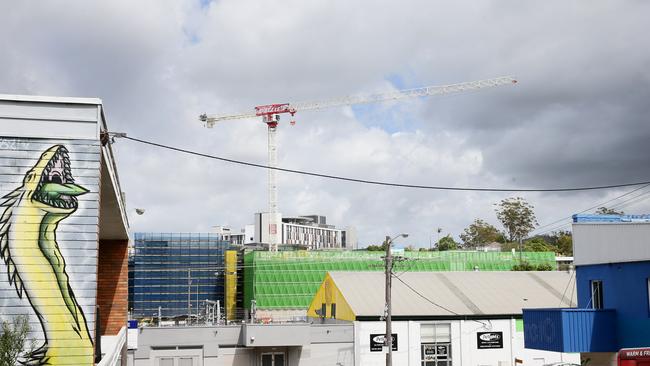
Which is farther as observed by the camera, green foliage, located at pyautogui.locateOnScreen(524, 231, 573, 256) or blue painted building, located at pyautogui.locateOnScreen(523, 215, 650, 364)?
green foliage, located at pyautogui.locateOnScreen(524, 231, 573, 256)

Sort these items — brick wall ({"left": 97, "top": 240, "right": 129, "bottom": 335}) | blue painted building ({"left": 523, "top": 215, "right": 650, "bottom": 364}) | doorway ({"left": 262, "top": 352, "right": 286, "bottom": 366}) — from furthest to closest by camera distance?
doorway ({"left": 262, "top": 352, "right": 286, "bottom": 366}) → blue painted building ({"left": 523, "top": 215, "right": 650, "bottom": 364}) → brick wall ({"left": 97, "top": 240, "right": 129, "bottom": 335})

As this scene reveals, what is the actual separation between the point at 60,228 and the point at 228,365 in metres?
30.5

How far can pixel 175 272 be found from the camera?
Answer: 109750 mm

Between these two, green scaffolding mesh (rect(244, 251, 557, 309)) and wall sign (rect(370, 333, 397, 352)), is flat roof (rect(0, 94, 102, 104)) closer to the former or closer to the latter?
wall sign (rect(370, 333, 397, 352))

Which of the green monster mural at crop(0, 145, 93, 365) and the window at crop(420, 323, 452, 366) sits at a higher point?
the green monster mural at crop(0, 145, 93, 365)

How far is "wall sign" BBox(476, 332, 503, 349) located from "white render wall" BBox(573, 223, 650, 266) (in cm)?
1666

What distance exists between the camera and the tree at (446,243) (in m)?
150

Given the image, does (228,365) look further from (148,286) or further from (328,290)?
(148,286)

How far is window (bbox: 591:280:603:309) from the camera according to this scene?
97.2ft

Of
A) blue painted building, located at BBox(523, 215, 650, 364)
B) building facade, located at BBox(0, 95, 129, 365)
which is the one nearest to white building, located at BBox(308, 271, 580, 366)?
blue painted building, located at BBox(523, 215, 650, 364)

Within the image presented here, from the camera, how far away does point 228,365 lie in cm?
4244

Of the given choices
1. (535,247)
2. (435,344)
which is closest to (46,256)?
(435,344)

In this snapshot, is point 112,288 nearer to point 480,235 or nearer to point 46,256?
point 46,256

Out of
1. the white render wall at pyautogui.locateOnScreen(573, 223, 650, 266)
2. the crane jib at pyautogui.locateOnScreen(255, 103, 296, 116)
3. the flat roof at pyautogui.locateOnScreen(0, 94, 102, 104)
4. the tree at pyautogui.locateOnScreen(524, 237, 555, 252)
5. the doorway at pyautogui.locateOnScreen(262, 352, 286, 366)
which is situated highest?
the crane jib at pyautogui.locateOnScreen(255, 103, 296, 116)
